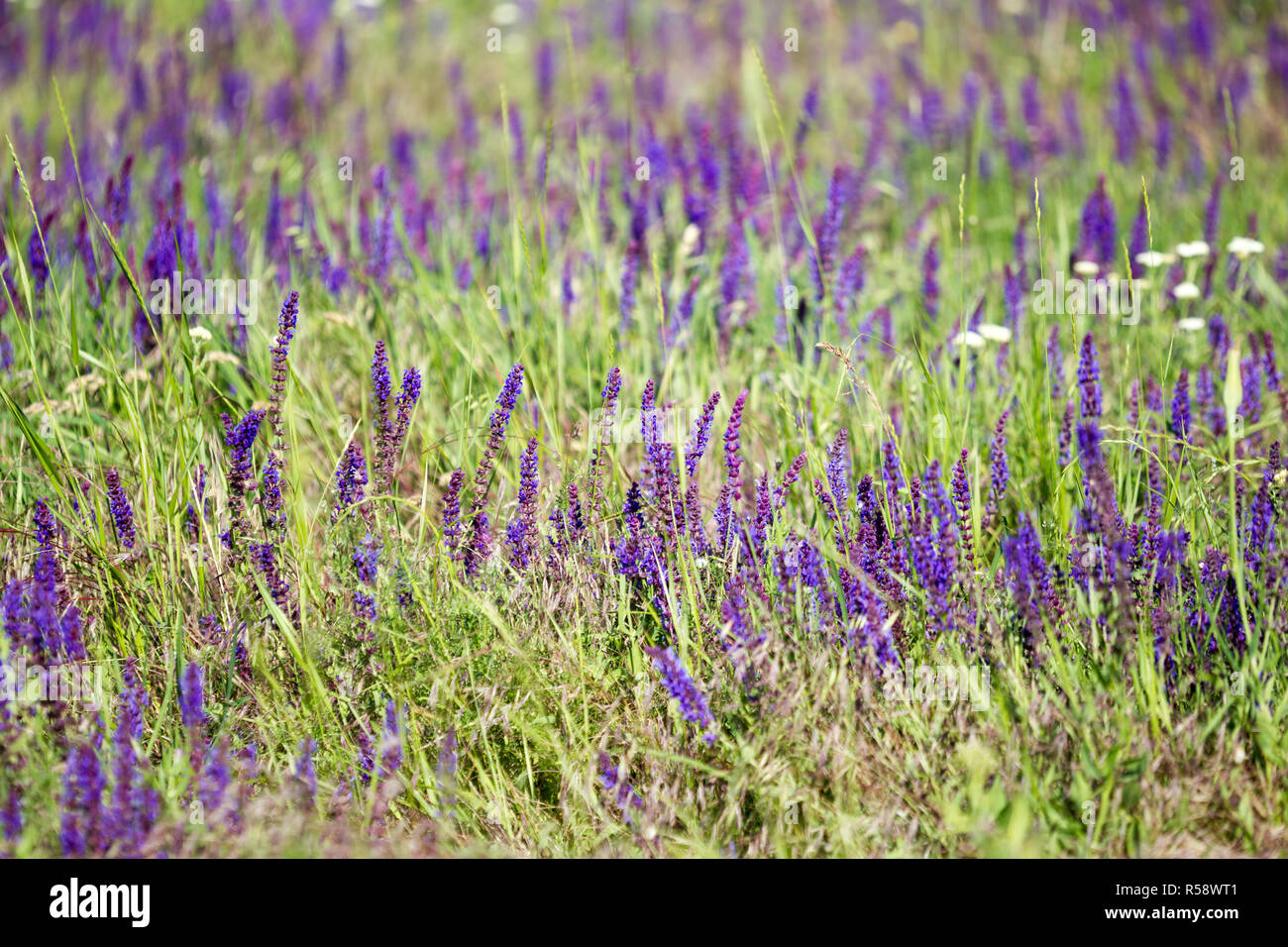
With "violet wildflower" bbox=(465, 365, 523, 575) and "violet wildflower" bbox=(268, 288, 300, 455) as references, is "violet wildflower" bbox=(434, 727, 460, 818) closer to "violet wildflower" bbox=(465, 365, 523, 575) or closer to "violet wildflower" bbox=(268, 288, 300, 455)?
"violet wildflower" bbox=(465, 365, 523, 575)

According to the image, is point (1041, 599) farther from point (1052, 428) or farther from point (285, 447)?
point (285, 447)

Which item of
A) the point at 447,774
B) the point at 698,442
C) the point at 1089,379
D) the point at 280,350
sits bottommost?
the point at 447,774

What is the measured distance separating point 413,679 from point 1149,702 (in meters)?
1.54

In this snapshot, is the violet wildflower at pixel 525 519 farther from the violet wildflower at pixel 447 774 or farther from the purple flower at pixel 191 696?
the purple flower at pixel 191 696

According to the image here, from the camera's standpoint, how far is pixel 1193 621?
240 centimetres

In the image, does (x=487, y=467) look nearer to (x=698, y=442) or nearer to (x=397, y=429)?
(x=397, y=429)

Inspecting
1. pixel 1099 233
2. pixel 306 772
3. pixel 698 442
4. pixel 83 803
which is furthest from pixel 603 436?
pixel 1099 233

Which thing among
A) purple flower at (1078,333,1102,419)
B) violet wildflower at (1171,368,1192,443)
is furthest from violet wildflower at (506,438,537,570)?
violet wildflower at (1171,368,1192,443)

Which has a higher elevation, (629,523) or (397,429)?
(397,429)

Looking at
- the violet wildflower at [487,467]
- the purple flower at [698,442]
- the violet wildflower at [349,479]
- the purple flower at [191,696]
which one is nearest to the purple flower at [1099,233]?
the purple flower at [698,442]

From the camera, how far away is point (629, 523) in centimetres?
258

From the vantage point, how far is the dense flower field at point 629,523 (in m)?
2.12

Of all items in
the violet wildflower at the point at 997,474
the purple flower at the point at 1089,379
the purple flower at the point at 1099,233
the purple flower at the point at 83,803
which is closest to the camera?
the purple flower at the point at 83,803
